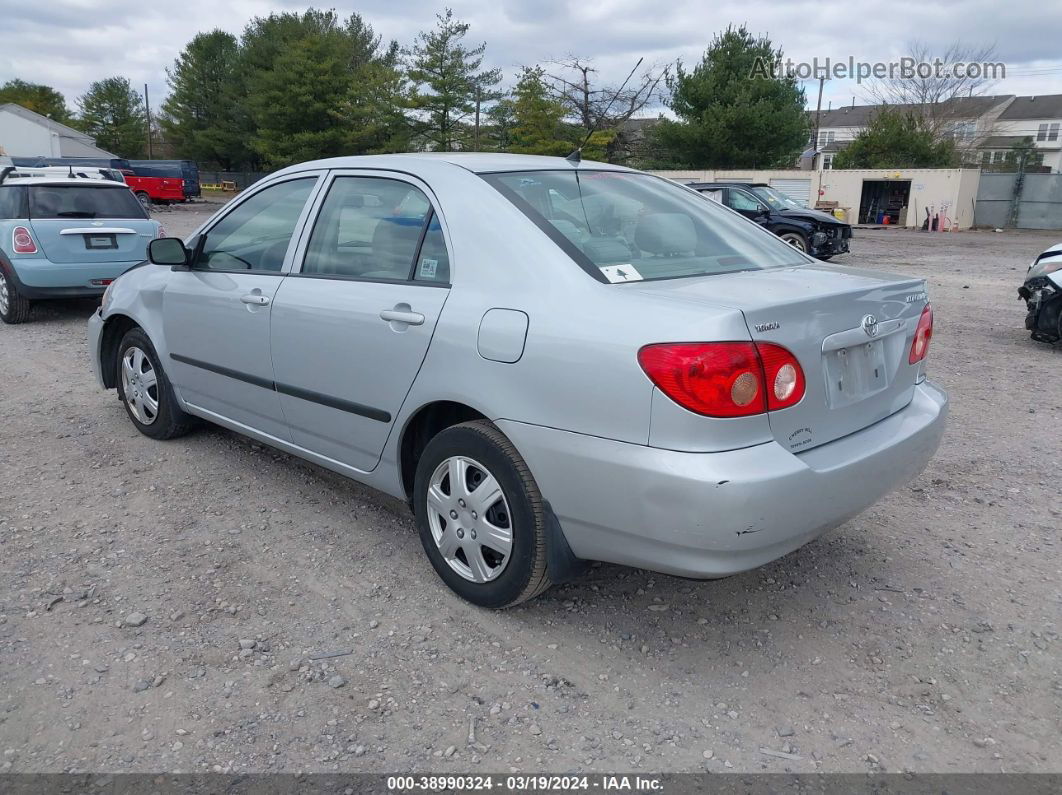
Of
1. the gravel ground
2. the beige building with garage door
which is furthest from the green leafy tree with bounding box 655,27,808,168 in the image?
the gravel ground

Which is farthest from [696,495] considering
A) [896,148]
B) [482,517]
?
[896,148]

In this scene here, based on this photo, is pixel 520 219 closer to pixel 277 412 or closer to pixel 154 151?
pixel 277 412

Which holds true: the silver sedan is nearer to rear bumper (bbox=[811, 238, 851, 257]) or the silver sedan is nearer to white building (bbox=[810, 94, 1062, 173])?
rear bumper (bbox=[811, 238, 851, 257])

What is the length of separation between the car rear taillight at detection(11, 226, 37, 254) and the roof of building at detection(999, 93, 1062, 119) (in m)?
82.1

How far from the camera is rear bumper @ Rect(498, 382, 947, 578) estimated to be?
7.91 feet

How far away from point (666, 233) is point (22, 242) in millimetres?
8006

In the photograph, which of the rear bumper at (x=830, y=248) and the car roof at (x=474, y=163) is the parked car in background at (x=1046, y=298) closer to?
the car roof at (x=474, y=163)

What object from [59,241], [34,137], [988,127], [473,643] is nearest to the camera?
[473,643]

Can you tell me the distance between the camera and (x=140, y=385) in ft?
16.4

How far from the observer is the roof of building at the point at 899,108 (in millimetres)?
48281

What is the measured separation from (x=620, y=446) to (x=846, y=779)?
43.7 inches

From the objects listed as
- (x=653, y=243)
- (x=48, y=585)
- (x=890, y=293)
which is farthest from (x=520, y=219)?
(x=48, y=585)

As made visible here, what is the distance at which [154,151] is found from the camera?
73.9 metres

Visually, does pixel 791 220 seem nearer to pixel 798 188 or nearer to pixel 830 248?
pixel 830 248
